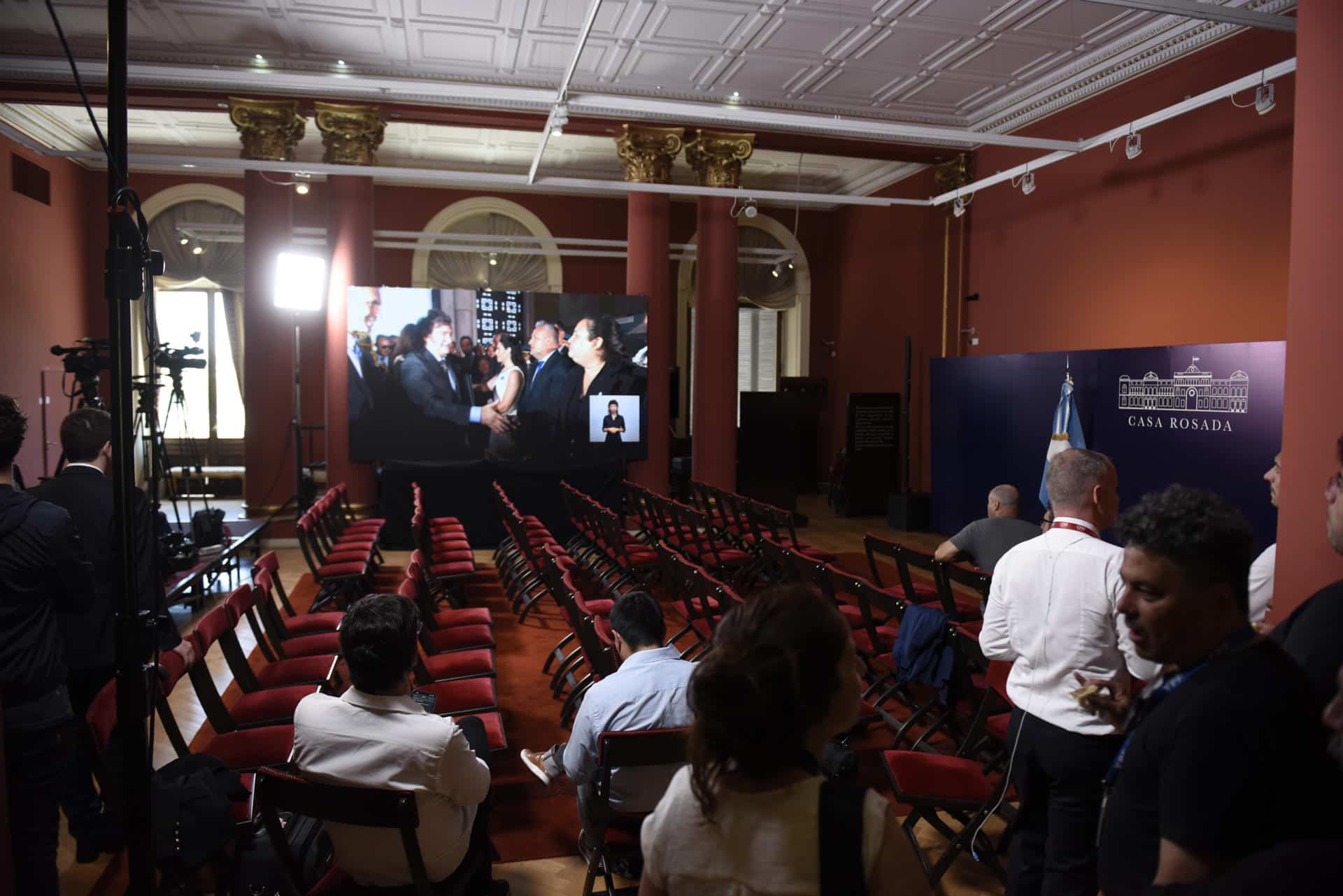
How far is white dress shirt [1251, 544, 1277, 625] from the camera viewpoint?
292cm

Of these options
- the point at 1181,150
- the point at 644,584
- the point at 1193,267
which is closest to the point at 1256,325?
the point at 1193,267

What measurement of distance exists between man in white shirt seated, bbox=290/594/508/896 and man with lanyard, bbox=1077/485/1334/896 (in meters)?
1.39

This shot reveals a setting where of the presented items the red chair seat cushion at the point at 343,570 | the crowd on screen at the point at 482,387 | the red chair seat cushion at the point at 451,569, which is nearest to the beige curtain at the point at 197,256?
the crowd on screen at the point at 482,387

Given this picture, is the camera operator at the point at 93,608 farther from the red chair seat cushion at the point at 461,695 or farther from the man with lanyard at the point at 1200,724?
the man with lanyard at the point at 1200,724

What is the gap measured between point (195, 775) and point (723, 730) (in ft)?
5.80

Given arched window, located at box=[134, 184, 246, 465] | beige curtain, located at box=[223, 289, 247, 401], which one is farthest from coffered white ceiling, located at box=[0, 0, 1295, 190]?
beige curtain, located at box=[223, 289, 247, 401]

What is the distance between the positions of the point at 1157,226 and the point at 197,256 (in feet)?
41.4

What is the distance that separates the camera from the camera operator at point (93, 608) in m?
2.78

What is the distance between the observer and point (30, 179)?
34.0 ft

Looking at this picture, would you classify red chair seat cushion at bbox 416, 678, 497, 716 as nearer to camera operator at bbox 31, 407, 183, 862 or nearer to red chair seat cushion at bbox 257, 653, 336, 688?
red chair seat cushion at bbox 257, 653, 336, 688

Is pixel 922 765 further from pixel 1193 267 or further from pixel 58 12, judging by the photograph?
pixel 58 12

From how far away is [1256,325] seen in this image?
6891 millimetres

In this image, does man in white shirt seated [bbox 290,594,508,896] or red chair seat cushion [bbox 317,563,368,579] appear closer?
man in white shirt seated [bbox 290,594,508,896]

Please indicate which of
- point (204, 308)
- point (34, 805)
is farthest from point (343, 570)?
point (204, 308)
